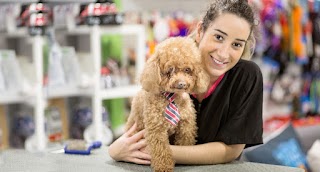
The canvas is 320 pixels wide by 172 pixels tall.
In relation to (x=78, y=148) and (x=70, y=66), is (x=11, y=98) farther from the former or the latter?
(x=78, y=148)

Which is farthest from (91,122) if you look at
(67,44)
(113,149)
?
(113,149)

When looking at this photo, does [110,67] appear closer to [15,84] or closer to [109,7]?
[109,7]

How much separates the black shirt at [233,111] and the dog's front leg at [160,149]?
0.64 ft

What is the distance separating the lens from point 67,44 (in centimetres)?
436

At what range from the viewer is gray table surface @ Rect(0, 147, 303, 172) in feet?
5.83

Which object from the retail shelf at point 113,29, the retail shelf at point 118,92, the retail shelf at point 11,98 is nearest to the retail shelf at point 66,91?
the retail shelf at point 118,92

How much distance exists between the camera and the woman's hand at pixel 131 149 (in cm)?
179

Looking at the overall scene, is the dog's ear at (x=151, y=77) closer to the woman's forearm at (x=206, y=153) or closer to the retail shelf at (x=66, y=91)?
the woman's forearm at (x=206, y=153)

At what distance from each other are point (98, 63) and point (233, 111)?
207 centimetres

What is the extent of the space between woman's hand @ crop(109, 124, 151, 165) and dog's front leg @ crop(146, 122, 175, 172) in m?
0.10

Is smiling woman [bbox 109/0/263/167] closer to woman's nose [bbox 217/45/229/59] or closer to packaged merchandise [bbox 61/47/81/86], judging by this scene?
woman's nose [bbox 217/45/229/59]

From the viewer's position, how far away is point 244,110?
186 cm

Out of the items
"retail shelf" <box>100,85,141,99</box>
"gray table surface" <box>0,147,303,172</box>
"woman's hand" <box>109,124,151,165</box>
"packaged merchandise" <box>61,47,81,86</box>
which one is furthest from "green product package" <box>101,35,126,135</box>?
"woman's hand" <box>109,124,151,165</box>

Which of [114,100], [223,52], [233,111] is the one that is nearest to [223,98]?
[233,111]
